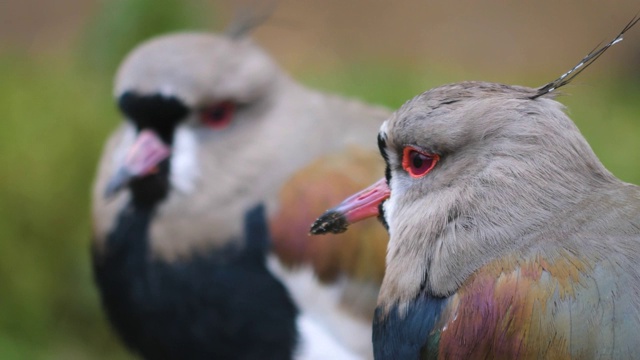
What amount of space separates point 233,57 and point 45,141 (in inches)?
42.9

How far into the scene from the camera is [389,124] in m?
1.96

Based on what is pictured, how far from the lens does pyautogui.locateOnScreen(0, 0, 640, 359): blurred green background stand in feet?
11.8

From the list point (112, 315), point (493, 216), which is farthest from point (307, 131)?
point (493, 216)

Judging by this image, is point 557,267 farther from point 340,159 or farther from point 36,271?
point 36,271

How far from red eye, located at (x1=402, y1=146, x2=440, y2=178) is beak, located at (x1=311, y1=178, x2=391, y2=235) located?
106 millimetres

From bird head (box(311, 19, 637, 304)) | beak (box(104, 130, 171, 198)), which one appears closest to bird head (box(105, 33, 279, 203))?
beak (box(104, 130, 171, 198))

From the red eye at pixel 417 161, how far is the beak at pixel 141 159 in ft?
3.55

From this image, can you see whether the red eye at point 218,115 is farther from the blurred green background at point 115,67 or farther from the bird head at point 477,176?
the bird head at point 477,176

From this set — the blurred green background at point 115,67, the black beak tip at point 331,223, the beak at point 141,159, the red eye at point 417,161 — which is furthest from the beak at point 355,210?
the beak at point 141,159

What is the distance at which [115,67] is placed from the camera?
434cm

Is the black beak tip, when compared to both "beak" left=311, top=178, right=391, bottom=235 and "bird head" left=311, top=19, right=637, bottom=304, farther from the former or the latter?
"bird head" left=311, top=19, right=637, bottom=304

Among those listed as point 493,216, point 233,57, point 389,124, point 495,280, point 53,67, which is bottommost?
→ point 495,280

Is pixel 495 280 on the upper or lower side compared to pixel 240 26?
lower

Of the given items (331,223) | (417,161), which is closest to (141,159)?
(331,223)
